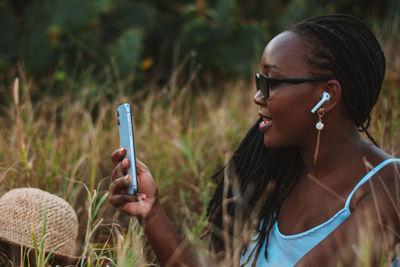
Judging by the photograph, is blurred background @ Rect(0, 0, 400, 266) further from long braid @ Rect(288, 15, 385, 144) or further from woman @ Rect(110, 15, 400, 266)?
long braid @ Rect(288, 15, 385, 144)

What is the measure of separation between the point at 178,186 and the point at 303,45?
153 centimetres

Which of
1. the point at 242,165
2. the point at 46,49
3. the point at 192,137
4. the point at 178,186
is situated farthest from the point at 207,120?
the point at 46,49

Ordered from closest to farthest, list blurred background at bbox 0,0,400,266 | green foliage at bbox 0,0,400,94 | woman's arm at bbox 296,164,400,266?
woman's arm at bbox 296,164,400,266, blurred background at bbox 0,0,400,266, green foliage at bbox 0,0,400,94

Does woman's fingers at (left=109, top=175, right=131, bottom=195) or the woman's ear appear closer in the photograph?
woman's fingers at (left=109, top=175, right=131, bottom=195)

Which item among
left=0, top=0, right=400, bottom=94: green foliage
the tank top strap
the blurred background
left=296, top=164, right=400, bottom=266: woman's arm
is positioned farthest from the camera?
left=0, top=0, right=400, bottom=94: green foliage

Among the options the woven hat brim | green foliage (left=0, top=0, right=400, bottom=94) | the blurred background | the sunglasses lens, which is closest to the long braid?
the sunglasses lens

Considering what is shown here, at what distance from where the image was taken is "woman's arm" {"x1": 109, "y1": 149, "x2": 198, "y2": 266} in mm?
1523

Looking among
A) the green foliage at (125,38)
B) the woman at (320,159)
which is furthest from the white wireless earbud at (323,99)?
the green foliage at (125,38)

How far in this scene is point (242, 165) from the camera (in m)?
2.08

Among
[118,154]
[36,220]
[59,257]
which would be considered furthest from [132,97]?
[118,154]

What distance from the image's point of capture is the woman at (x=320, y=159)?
1.50m

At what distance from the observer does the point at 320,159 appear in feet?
5.68

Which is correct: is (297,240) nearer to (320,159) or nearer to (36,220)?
Result: (320,159)

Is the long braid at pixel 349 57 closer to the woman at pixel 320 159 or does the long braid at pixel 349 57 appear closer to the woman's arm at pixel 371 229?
the woman at pixel 320 159
